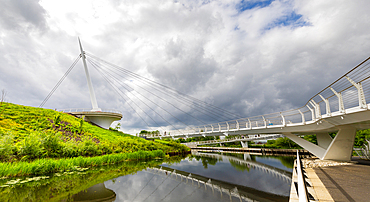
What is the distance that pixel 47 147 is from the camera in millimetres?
13836

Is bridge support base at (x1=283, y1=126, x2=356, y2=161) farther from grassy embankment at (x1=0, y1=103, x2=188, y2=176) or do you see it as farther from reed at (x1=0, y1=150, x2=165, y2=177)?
reed at (x1=0, y1=150, x2=165, y2=177)

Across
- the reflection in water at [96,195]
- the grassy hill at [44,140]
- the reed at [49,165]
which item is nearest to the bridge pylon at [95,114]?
the grassy hill at [44,140]

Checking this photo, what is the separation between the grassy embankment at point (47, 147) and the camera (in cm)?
1100

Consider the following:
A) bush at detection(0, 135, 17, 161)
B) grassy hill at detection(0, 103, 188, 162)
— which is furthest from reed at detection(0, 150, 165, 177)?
grassy hill at detection(0, 103, 188, 162)

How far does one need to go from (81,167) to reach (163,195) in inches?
368

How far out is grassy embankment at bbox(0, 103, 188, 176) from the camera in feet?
36.1

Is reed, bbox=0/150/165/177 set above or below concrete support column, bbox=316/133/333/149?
below

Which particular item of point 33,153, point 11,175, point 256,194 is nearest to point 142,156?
point 33,153

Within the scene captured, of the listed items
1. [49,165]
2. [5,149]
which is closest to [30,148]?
[5,149]

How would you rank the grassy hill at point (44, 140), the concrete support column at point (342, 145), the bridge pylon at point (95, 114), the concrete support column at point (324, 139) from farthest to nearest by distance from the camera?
the bridge pylon at point (95, 114) < the concrete support column at point (324, 139) < the concrete support column at point (342, 145) < the grassy hill at point (44, 140)

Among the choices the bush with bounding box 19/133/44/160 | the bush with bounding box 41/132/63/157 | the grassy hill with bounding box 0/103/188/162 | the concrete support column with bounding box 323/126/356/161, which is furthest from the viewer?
the bush with bounding box 41/132/63/157

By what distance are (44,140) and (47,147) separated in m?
0.79

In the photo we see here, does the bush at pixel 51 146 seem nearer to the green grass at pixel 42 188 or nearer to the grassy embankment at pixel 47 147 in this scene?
the grassy embankment at pixel 47 147

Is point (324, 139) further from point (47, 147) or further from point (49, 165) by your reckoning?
point (47, 147)
